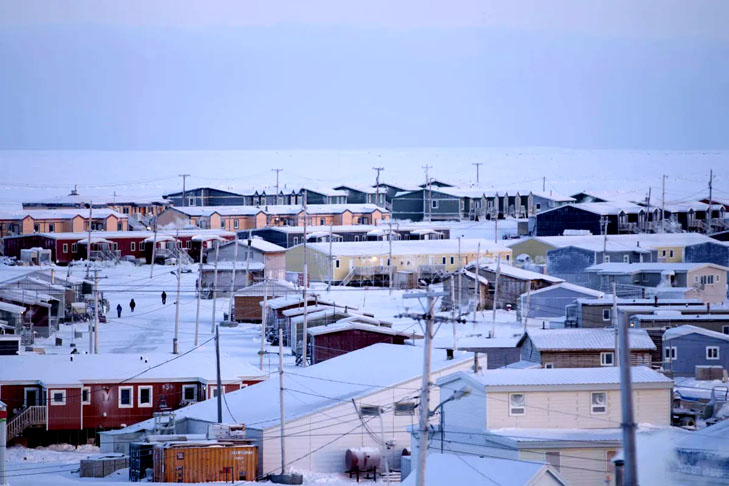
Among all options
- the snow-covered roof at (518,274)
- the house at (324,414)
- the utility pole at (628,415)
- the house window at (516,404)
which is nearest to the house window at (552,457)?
the house window at (516,404)

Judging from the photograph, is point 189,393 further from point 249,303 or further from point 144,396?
point 249,303

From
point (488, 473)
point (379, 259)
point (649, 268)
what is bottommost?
point (488, 473)

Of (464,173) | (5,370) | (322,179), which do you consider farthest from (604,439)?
(464,173)

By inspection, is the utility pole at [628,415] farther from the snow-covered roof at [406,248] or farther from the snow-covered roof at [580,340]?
the snow-covered roof at [406,248]

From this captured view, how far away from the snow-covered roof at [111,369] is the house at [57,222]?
3372cm

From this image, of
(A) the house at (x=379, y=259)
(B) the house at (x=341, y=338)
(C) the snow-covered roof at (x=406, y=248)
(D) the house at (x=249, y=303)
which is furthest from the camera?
(C) the snow-covered roof at (x=406, y=248)

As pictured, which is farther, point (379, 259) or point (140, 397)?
point (379, 259)

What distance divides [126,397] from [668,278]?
69.2ft

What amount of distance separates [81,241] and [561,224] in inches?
869

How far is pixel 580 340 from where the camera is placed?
24688 millimetres

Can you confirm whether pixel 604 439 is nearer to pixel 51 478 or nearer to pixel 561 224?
pixel 51 478

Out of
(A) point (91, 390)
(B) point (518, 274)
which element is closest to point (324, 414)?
(A) point (91, 390)

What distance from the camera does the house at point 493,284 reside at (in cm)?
3778

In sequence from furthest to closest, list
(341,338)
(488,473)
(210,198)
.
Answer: (210,198)
(341,338)
(488,473)
